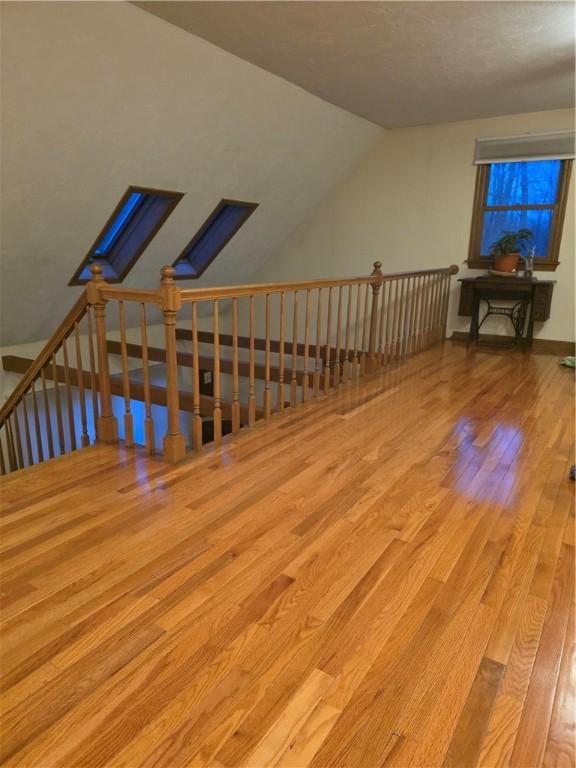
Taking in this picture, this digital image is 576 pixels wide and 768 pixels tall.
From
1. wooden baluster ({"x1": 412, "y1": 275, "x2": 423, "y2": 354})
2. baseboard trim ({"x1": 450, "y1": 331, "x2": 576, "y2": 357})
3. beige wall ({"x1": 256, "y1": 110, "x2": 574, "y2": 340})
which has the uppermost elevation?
beige wall ({"x1": 256, "y1": 110, "x2": 574, "y2": 340})

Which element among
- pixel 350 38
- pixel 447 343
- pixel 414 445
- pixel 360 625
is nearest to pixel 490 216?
pixel 447 343

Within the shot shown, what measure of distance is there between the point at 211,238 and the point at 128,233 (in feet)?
4.10

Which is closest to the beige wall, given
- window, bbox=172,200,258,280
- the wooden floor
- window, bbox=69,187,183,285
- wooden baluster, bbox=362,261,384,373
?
window, bbox=172,200,258,280

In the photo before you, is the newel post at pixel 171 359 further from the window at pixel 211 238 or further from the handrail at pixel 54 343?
the window at pixel 211 238

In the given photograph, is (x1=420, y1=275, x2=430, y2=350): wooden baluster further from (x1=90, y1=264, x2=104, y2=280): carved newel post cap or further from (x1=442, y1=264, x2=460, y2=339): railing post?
(x1=90, y1=264, x2=104, y2=280): carved newel post cap

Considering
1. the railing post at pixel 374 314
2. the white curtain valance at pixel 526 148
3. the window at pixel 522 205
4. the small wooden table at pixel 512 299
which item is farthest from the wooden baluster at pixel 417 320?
the white curtain valance at pixel 526 148

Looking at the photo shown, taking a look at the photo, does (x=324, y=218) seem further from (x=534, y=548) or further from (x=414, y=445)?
(x=534, y=548)

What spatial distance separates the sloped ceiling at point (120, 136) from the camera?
319cm

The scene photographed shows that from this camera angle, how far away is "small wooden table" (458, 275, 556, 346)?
562 cm

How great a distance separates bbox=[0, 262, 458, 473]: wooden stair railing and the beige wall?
1.41 feet

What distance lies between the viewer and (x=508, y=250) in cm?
578

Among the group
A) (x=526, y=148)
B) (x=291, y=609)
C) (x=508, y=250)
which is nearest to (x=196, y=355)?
(x=291, y=609)

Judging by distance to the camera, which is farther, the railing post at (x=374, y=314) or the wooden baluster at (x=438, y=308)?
the wooden baluster at (x=438, y=308)

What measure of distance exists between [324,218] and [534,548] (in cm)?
598
